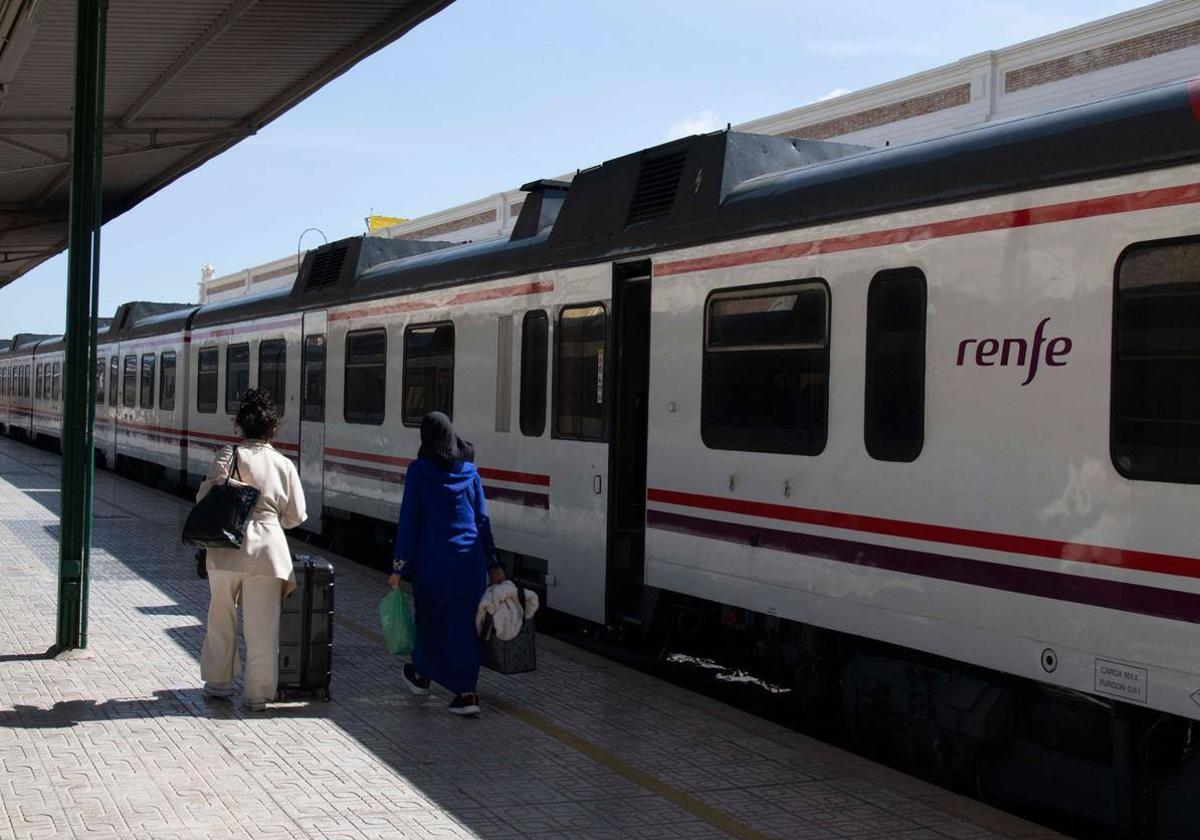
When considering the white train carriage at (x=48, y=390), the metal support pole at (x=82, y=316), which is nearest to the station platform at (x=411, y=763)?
the metal support pole at (x=82, y=316)

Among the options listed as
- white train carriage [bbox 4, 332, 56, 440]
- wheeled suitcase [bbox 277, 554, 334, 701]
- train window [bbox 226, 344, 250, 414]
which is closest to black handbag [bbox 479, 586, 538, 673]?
wheeled suitcase [bbox 277, 554, 334, 701]

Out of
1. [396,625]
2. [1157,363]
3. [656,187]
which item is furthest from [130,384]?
[1157,363]

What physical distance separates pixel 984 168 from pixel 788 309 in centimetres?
153

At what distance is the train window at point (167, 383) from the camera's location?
2312cm

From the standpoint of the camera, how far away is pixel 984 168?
638 centimetres

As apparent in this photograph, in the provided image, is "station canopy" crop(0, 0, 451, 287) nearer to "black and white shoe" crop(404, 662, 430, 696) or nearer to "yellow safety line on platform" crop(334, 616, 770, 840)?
"black and white shoe" crop(404, 662, 430, 696)

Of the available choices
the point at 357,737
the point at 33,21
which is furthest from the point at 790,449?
the point at 33,21

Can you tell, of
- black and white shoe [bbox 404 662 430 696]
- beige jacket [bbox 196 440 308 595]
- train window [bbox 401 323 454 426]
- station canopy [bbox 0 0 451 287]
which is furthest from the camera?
station canopy [bbox 0 0 451 287]

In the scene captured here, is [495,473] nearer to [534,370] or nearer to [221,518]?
[534,370]

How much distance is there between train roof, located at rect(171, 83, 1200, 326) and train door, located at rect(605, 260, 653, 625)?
1.15 feet

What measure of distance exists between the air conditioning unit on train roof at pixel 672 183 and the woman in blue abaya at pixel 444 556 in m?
2.13

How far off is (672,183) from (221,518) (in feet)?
11.9

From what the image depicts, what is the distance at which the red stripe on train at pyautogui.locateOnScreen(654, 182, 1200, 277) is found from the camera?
5.50 metres

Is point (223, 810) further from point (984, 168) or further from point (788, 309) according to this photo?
point (984, 168)
